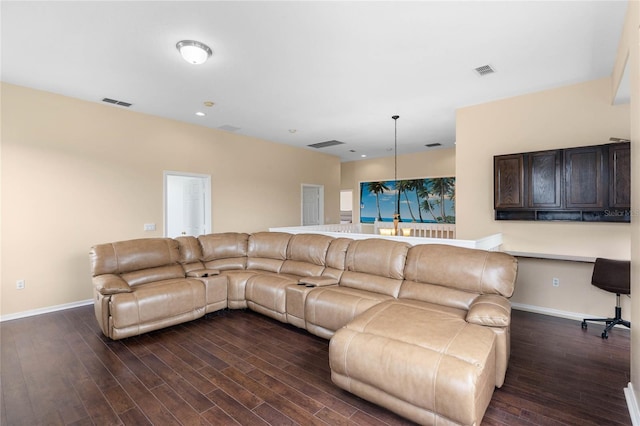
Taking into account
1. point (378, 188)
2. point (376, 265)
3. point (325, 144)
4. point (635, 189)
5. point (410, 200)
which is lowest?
point (376, 265)

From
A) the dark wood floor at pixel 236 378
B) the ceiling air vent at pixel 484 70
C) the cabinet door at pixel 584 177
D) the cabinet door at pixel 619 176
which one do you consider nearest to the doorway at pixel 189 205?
the dark wood floor at pixel 236 378

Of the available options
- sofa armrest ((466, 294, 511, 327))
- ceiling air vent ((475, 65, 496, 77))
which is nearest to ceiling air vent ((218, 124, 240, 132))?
ceiling air vent ((475, 65, 496, 77))

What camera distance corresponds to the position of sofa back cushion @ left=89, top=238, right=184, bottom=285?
11.8 ft

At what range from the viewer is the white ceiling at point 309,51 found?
244 centimetres

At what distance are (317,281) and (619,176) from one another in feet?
11.9

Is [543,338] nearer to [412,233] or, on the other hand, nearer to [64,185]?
[412,233]

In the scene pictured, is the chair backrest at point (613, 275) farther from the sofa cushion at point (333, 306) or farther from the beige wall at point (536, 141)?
the sofa cushion at point (333, 306)

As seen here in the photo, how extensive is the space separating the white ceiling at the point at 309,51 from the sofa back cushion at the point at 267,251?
2.09 m

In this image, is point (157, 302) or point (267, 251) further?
point (267, 251)

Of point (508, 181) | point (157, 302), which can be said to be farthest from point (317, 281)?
point (508, 181)

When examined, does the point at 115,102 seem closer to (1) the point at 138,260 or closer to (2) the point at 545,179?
(1) the point at 138,260

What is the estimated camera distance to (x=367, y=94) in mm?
4207

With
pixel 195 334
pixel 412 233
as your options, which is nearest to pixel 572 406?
pixel 195 334

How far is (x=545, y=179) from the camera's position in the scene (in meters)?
3.86
